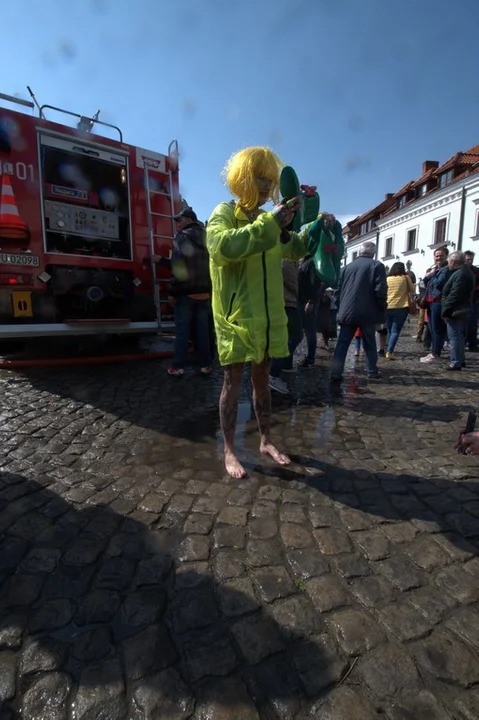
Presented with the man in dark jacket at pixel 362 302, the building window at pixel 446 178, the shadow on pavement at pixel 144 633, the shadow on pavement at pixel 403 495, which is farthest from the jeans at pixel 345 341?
the building window at pixel 446 178

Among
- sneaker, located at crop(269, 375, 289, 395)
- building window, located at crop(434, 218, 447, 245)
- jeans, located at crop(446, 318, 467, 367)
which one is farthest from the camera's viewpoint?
building window, located at crop(434, 218, 447, 245)

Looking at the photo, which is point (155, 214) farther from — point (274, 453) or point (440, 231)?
point (440, 231)

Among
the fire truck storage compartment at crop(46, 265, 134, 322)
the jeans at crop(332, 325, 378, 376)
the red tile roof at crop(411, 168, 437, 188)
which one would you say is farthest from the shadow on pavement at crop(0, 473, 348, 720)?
the red tile roof at crop(411, 168, 437, 188)

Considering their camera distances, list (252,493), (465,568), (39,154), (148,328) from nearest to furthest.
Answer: (465,568)
(252,493)
(39,154)
(148,328)

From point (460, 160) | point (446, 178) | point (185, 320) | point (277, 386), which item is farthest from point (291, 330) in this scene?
point (446, 178)

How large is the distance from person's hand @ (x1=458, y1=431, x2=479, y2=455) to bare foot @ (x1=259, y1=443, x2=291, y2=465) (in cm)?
117

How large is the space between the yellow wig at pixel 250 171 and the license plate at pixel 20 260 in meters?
3.72

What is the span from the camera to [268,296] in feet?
7.82

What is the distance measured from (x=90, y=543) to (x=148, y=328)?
13.7ft

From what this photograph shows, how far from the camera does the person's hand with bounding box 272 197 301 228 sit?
2.14 metres

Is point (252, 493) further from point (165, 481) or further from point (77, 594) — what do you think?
point (77, 594)

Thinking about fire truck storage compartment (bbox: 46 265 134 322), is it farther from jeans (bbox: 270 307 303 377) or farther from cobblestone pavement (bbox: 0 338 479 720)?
cobblestone pavement (bbox: 0 338 479 720)

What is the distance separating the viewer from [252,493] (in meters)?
2.29

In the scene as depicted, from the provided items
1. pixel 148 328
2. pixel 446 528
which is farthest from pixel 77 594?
pixel 148 328
